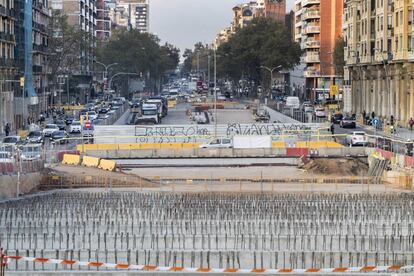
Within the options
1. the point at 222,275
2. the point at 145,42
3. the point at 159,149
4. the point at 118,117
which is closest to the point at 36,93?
the point at 118,117

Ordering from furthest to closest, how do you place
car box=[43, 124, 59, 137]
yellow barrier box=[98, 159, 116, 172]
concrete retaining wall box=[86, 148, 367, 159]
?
car box=[43, 124, 59, 137] < concrete retaining wall box=[86, 148, 367, 159] < yellow barrier box=[98, 159, 116, 172]

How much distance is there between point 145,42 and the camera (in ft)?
607

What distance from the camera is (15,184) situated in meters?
49.5

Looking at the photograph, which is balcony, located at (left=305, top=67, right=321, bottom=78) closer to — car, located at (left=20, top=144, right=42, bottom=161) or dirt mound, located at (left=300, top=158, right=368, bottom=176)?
dirt mound, located at (left=300, top=158, right=368, bottom=176)

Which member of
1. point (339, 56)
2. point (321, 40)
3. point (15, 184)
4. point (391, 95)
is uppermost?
point (321, 40)

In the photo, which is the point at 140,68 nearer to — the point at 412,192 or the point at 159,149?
the point at 159,149

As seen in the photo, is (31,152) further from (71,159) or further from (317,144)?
(317,144)

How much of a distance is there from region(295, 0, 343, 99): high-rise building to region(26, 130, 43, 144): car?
74.3 meters

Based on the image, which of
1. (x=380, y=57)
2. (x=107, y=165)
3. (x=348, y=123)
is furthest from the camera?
(x=380, y=57)

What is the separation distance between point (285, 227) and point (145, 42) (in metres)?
150

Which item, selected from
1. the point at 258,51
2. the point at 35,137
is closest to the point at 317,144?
the point at 35,137

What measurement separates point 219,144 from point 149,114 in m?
24.3

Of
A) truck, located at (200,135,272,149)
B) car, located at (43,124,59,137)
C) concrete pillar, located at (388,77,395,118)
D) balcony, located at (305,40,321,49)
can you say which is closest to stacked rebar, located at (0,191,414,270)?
truck, located at (200,135,272,149)

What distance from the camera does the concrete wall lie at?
48.6 meters
